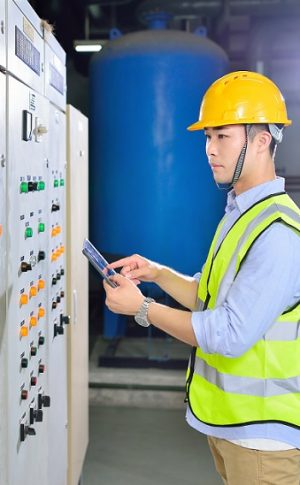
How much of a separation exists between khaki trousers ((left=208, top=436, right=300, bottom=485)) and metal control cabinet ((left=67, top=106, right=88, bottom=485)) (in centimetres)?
107

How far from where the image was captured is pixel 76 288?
2.57m

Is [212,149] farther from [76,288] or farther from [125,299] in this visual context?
[76,288]

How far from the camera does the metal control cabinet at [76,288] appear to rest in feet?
8.02

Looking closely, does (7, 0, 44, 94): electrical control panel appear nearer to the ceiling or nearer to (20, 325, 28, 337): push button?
(20, 325, 28, 337): push button

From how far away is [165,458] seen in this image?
315cm

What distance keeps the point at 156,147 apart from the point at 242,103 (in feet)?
8.38

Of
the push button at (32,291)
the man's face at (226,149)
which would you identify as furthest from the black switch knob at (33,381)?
the man's face at (226,149)

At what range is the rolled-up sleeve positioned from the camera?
54.5 inches

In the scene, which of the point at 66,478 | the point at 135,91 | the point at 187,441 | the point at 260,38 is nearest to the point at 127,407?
the point at 187,441

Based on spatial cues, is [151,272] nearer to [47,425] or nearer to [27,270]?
[27,270]

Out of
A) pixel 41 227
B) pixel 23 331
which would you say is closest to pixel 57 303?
A: pixel 41 227

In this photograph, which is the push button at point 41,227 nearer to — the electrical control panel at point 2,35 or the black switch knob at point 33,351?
the black switch knob at point 33,351

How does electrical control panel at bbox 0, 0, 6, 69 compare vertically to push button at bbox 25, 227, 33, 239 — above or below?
above

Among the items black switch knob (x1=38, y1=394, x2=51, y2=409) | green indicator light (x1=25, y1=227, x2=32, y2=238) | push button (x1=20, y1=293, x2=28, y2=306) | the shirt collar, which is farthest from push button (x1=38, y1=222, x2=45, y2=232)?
the shirt collar
